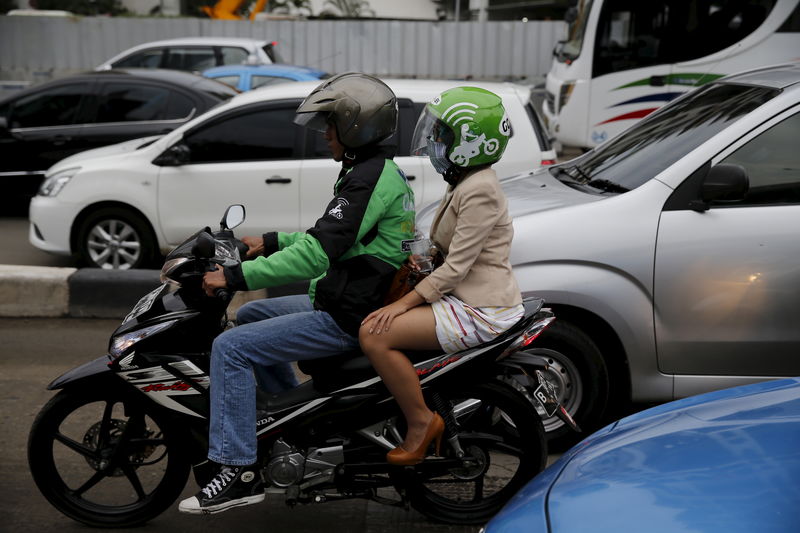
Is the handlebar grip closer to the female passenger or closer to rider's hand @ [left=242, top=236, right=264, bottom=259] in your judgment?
rider's hand @ [left=242, top=236, right=264, bottom=259]

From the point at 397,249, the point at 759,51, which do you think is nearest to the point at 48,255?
the point at 397,249

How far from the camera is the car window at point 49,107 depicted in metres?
9.90

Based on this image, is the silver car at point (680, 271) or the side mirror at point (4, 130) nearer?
the silver car at point (680, 271)

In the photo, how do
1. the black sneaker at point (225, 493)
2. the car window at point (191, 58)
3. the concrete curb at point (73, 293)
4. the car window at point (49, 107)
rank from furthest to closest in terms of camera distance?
the car window at point (191, 58)
the car window at point (49, 107)
the concrete curb at point (73, 293)
the black sneaker at point (225, 493)

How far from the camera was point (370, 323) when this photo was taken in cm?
347

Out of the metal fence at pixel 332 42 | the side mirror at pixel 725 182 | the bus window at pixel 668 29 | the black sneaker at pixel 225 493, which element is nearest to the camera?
the black sneaker at pixel 225 493

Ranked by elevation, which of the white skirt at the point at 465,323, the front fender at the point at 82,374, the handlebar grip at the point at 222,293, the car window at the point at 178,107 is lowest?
the front fender at the point at 82,374

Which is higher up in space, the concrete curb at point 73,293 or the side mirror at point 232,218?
the side mirror at point 232,218

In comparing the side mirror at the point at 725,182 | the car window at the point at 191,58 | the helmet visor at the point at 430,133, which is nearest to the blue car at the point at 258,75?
the car window at the point at 191,58

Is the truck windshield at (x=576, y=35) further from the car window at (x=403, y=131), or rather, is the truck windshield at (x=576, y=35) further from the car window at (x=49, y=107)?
the car window at (x=49, y=107)

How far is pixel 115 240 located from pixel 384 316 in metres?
5.11

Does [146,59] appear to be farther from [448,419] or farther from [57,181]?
[448,419]

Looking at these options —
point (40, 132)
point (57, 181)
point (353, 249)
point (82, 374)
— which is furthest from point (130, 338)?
point (40, 132)

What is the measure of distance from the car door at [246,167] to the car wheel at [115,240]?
0.48m
